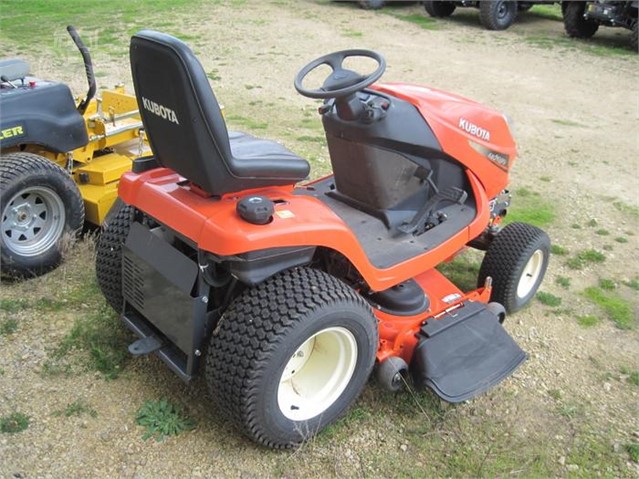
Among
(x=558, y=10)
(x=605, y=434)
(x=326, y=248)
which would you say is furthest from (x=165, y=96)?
(x=558, y=10)

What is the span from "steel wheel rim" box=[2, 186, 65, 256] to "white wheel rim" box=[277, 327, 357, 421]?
1.66m

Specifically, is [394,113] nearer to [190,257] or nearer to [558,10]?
[190,257]

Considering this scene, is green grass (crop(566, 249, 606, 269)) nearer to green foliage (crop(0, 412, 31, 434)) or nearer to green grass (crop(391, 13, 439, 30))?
green foliage (crop(0, 412, 31, 434))

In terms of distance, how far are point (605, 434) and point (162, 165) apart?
206cm

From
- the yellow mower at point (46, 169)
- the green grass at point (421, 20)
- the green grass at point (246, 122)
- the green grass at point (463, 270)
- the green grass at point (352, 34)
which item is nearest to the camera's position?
the yellow mower at point (46, 169)

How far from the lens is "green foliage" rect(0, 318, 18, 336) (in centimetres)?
300

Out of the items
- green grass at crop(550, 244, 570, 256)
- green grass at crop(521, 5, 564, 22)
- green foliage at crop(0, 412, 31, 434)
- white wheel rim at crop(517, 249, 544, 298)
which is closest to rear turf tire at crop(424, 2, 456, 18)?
green grass at crop(521, 5, 564, 22)

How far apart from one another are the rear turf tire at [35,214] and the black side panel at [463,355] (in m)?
1.96

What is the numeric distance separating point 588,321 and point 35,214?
2935mm

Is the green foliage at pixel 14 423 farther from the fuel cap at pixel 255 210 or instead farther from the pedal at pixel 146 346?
the fuel cap at pixel 255 210

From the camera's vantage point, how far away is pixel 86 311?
3.20 meters

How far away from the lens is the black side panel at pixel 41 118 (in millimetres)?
3295

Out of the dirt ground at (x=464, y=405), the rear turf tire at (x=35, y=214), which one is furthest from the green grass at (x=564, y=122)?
the rear turf tire at (x=35, y=214)

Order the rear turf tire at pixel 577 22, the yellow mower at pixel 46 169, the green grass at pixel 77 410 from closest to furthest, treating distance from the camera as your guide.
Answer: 1. the green grass at pixel 77 410
2. the yellow mower at pixel 46 169
3. the rear turf tire at pixel 577 22
